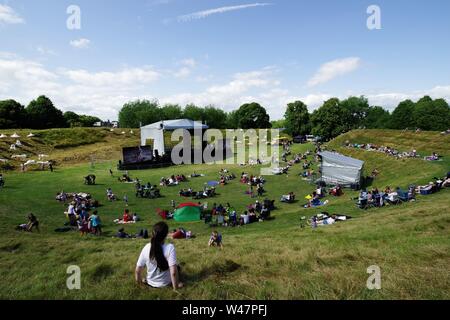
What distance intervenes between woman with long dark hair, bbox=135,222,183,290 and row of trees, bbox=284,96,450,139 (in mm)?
87855

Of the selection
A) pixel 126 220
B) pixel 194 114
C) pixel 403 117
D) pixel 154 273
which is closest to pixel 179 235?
pixel 126 220

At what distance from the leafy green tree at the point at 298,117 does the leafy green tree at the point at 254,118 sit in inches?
510

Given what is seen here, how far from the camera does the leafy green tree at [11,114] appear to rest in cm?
7472

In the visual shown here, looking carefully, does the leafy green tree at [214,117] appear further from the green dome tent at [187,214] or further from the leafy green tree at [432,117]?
the green dome tent at [187,214]

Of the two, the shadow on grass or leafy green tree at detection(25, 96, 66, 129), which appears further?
leafy green tree at detection(25, 96, 66, 129)

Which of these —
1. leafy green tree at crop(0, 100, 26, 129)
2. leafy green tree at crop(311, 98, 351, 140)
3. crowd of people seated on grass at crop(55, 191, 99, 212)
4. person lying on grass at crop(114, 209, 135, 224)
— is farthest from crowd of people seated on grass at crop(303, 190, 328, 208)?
leafy green tree at crop(0, 100, 26, 129)

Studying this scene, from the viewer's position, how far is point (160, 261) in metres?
6.08

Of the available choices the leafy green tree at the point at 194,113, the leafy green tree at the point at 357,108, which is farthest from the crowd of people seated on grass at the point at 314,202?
the leafy green tree at the point at 357,108

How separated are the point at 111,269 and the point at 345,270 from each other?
20.0 ft

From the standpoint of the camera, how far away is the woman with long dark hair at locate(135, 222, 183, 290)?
19.7 feet

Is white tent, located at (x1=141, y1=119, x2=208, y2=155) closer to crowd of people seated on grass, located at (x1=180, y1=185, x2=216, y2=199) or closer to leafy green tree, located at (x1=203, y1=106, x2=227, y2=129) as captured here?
crowd of people seated on grass, located at (x1=180, y1=185, x2=216, y2=199)

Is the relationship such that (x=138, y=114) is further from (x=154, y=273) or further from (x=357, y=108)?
(x=154, y=273)

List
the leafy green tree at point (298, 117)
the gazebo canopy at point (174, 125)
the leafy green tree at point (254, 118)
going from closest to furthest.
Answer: the gazebo canopy at point (174, 125) → the leafy green tree at point (298, 117) → the leafy green tree at point (254, 118)

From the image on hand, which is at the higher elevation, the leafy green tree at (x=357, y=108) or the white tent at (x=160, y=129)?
the leafy green tree at (x=357, y=108)
